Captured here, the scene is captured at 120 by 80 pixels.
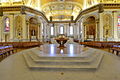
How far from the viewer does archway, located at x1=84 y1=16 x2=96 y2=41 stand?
15.2m

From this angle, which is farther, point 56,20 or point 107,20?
point 56,20

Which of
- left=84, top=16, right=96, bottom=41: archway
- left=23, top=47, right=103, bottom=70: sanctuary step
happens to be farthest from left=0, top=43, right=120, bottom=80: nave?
left=84, top=16, right=96, bottom=41: archway

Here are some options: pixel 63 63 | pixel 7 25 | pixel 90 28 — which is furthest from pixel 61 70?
pixel 7 25

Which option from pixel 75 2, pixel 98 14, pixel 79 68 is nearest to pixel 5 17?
pixel 75 2

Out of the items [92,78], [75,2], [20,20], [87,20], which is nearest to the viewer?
[92,78]

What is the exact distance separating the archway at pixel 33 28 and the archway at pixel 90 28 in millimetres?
8386

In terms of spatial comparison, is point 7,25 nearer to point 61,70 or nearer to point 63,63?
point 63,63

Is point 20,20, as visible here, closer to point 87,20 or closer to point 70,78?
point 87,20

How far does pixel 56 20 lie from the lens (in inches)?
1174

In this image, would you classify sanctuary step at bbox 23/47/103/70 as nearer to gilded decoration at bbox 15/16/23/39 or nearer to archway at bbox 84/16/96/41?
gilded decoration at bbox 15/16/23/39

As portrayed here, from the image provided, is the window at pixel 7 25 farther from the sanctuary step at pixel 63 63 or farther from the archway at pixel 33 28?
the sanctuary step at pixel 63 63

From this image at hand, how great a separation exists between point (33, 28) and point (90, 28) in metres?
9.38

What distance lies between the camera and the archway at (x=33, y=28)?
51.8 ft

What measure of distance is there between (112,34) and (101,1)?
4782mm
